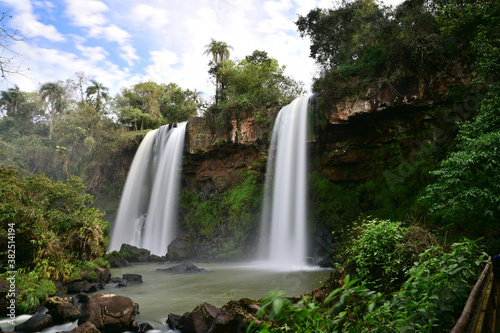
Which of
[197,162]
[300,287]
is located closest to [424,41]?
[300,287]

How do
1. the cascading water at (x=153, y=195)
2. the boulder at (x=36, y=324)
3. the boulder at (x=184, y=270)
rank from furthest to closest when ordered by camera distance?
the cascading water at (x=153, y=195) < the boulder at (x=184, y=270) < the boulder at (x=36, y=324)

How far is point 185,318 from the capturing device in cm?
649

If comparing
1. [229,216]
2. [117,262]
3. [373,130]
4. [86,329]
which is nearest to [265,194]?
[229,216]

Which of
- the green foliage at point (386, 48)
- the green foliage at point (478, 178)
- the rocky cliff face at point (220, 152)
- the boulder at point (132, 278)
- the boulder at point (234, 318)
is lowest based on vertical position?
the boulder at point (132, 278)

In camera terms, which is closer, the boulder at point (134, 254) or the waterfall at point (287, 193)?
the waterfall at point (287, 193)

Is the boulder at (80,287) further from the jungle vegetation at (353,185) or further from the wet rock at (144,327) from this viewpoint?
the wet rock at (144,327)

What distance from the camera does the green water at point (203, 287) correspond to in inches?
326

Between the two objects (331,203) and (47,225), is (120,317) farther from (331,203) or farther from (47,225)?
(331,203)

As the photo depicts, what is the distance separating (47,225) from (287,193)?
1084cm

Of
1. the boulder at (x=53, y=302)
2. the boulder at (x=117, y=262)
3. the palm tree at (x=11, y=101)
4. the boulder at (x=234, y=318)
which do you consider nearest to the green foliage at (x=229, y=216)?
the boulder at (x=117, y=262)

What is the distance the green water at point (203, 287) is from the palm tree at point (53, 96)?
3454 cm

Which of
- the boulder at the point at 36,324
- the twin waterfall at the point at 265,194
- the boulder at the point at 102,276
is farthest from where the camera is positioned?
the twin waterfall at the point at 265,194

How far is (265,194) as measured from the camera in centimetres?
1830

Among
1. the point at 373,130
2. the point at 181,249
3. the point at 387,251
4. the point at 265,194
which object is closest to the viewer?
the point at 387,251
